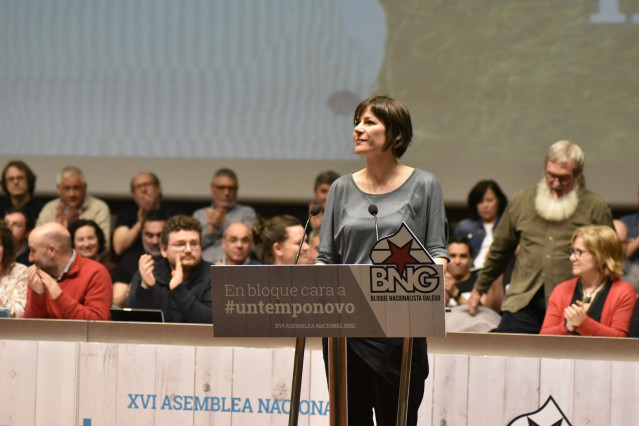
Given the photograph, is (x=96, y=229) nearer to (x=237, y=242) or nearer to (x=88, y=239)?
(x=88, y=239)

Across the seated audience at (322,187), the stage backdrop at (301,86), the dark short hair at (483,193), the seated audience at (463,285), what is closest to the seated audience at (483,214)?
the dark short hair at (483,193)

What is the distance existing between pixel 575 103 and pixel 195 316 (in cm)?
330

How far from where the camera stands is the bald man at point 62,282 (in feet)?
14.2

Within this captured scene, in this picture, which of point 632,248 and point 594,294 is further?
point 632,248

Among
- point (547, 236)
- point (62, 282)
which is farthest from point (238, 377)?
point (547, 236)

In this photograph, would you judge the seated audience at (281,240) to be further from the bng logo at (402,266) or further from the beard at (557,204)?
the bng logo at (402,266)

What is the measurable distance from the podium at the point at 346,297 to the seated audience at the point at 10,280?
2556 mm

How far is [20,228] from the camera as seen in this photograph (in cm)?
588

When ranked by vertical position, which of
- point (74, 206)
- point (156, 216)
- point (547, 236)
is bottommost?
point (547, 236)

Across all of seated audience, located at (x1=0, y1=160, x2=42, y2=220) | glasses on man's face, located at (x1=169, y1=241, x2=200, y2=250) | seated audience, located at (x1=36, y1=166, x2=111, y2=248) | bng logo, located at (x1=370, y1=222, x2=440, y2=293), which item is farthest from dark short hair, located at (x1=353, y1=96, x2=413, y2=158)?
seated audience, located at (x1=0, y1=160, x2=42, y2=220)

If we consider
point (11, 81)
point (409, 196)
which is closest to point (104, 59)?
point (11, 81)

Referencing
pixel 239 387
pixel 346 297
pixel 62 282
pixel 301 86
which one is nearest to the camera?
pixel 346 297

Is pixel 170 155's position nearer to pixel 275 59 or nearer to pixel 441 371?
pixel 275 59

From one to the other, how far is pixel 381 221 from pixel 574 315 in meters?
1.44
